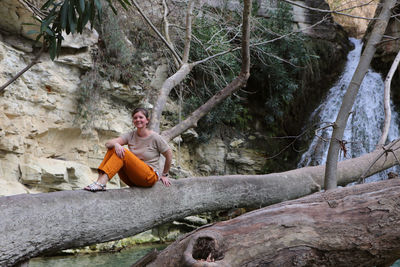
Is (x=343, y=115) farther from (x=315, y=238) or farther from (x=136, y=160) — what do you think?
(x=136, y=160)

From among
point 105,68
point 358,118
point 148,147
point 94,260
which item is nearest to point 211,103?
point 148,147

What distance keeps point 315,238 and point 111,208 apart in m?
1.38

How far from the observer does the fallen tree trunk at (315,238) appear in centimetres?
204

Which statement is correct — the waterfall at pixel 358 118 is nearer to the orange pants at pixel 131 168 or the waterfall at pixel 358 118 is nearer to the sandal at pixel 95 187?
the orange pants at pixel 131 168

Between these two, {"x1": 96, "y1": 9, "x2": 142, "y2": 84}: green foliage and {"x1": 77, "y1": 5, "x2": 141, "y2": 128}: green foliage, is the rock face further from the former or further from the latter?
{"x1": 96, "y1": 9, "x2": 142, "y2": 84}: green foliage

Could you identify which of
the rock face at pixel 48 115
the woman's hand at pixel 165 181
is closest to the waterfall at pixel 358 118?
the rock face at pixel 48 115

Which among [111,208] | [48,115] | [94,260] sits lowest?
[94,260]

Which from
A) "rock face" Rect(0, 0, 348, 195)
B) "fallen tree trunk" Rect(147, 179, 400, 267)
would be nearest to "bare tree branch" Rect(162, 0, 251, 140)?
"fallen tree trunk" Rect(147, 179, 400, 267)

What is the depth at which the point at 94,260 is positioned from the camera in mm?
6016

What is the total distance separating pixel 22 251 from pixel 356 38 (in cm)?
1262

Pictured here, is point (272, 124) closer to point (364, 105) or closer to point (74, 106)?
point (364, 105)

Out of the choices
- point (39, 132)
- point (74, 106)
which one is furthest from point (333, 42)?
point (39, 132)

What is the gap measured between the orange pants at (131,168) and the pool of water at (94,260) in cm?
330

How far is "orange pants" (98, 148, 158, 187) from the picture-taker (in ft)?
9.56
